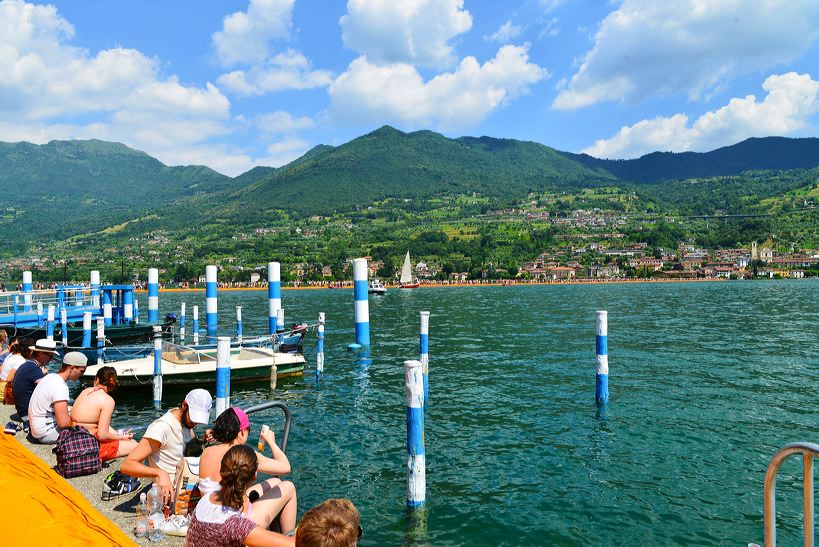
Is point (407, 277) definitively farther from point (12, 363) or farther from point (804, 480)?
point (804, 480)

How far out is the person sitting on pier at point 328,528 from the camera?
2996 mm

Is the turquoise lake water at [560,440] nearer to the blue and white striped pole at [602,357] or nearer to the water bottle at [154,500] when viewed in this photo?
the blue and white striped pole at [602,357]

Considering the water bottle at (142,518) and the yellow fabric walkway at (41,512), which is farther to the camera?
the water bottle at (142,518)

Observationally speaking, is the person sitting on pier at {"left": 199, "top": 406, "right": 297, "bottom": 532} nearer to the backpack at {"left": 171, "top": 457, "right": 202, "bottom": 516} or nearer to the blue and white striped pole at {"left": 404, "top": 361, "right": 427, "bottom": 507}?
the backpack at {"left": 171, "top": 457, "right": 202, "bottom": 516}

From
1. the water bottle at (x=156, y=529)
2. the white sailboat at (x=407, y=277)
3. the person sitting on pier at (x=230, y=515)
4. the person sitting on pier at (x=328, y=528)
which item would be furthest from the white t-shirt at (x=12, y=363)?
the white sailboat at (x=407, y=277)

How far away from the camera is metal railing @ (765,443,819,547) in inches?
158

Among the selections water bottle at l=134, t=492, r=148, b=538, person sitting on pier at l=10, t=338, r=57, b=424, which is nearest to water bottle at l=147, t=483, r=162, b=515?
water bottle at l=134, t=492, r=148, b=538

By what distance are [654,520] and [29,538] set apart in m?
8.46

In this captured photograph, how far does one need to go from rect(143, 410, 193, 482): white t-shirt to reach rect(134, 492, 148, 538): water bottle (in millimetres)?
516

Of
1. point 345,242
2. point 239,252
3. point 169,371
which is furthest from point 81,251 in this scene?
point 169,371

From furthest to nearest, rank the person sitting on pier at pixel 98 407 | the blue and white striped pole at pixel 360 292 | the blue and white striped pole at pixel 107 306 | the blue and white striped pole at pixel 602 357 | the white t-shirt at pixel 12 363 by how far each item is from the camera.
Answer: the blue and white striped pole at pixel 107 306 → the blue and white striped pole at pixel 360 292 → the blue and white striped pole at pixel 602 357 → the white t-shirt at pixel 12 363 → the person sitting on pier at pixel 98 407

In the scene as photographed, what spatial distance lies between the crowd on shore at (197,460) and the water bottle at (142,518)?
0.25 meters

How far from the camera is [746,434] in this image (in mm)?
12594

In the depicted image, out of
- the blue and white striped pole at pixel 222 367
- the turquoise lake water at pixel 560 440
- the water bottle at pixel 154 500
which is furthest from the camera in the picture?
the blue and white striped pole at pixel 222 367
